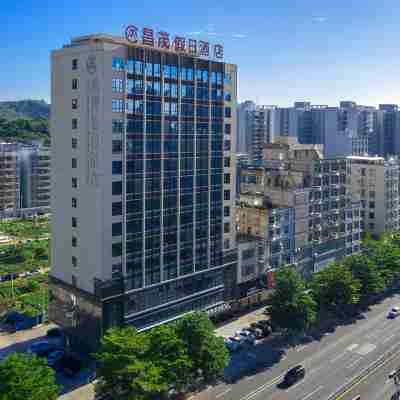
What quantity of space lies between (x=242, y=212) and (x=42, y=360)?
40.5 meters

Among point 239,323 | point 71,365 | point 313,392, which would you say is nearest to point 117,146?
point 71,365

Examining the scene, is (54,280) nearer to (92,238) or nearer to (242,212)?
(92,238)

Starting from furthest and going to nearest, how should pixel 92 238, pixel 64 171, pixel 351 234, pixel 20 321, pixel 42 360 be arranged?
pixel 351 234, pixel 20 321, pixel 64 171, pixel 92 238, pixel 42 360

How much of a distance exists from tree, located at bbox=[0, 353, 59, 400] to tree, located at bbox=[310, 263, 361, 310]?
127 ft

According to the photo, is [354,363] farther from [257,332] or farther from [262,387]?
[257,332]

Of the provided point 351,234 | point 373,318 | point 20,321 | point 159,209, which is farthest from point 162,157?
point 351,234

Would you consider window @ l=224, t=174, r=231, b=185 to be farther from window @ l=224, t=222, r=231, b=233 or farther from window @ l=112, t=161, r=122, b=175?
window @ l=112, t=161, r=122, b=175

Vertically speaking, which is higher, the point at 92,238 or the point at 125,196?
the point at 125,196

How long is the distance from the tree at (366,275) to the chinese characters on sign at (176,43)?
35.1 meters

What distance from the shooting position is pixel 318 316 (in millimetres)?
66938

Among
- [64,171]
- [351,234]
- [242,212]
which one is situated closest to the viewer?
[64,171]

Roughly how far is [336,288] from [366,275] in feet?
24.3

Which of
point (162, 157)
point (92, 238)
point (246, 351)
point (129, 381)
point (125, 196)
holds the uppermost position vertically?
point (162, 157)

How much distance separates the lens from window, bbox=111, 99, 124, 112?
→ 159 feet
